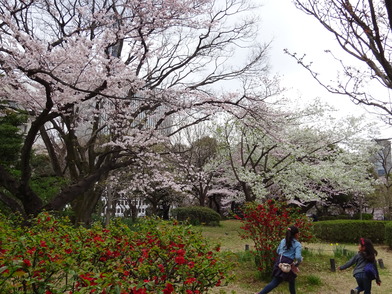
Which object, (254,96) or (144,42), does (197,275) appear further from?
(254,96)

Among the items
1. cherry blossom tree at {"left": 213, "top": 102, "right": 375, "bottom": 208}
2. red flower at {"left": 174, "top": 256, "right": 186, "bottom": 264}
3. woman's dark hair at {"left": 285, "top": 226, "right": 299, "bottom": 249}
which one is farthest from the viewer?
cherry blossom tree at {"left": 213, "top": 102, "right": 375, "bottom": 208}

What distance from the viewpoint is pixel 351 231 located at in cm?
1266

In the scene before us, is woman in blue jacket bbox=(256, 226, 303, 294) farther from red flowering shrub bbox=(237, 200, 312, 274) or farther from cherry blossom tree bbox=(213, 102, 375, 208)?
cherry blossom tree bbox=(213, 102, 375, 208)

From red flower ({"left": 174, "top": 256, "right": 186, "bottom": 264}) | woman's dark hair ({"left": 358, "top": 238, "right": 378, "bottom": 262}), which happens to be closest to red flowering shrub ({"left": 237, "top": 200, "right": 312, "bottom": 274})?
woman's dark hair ({"left": 358, "top": 238, "right": 378, "bottom": 262})

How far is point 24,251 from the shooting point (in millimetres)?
2158

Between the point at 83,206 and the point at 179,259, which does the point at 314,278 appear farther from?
the point at 83,206

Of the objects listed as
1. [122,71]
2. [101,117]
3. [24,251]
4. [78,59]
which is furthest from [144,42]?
[24,251]

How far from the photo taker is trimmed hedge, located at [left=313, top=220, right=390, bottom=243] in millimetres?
12359

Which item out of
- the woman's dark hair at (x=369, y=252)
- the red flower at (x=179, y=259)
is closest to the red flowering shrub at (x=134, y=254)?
the red flower at (x=179, y=259)

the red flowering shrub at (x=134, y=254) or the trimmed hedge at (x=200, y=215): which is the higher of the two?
the red flowering shrub at (x=134, y=254)

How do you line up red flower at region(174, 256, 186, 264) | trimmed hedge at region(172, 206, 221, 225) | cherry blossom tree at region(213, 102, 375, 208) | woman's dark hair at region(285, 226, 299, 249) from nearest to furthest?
red flower at region(174, 256, 186, 264) < woman's dark hair at region(285, 226, 299, 249) < cherry blossom tree at region(213, 102, 375, 208) < trimmed hedge at region(172, 206, 221, 225)

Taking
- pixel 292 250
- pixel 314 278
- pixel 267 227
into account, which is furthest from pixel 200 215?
pixel 292 250

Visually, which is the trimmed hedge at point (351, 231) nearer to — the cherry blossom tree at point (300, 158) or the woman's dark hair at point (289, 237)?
the cherry blossom tree at point (300, 158)

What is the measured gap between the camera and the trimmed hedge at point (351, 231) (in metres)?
12.4
